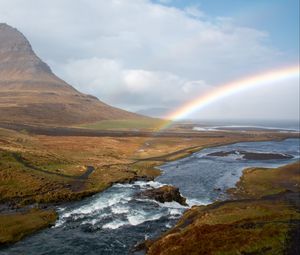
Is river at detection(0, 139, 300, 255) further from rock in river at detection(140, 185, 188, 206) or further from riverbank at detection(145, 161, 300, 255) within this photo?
riverbank at detection(145, 161, 300, 255)

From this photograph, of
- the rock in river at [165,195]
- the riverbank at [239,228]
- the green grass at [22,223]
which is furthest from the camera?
the rock in river at [165,195]

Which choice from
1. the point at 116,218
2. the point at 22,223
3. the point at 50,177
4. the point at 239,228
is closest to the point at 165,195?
the point at 116,218

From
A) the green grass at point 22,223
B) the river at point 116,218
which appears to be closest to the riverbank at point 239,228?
the river at point 116,218

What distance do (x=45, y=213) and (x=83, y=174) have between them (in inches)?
1302

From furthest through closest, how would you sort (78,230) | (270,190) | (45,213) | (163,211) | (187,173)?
(187,173) < (270,190) < (163,211) < (45,213) < (78,230)

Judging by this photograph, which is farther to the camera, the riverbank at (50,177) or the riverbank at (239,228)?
the riverbank at (50,177)

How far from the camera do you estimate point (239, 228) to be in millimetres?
50938

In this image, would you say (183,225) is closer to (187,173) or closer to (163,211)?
(163,211)

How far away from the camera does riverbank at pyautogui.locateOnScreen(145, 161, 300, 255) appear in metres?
44.3

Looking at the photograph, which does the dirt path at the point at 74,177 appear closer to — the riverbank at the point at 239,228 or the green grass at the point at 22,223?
the green grass at the point at 22,223

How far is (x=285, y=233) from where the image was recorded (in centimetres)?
4859

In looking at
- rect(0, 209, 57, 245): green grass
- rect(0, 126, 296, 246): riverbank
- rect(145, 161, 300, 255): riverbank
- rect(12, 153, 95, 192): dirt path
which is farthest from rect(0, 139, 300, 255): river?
rect(12, 153, 95, 192): dirt path

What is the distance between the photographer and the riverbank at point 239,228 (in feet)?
145

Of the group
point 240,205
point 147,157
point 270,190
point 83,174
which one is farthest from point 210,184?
point 147,157
